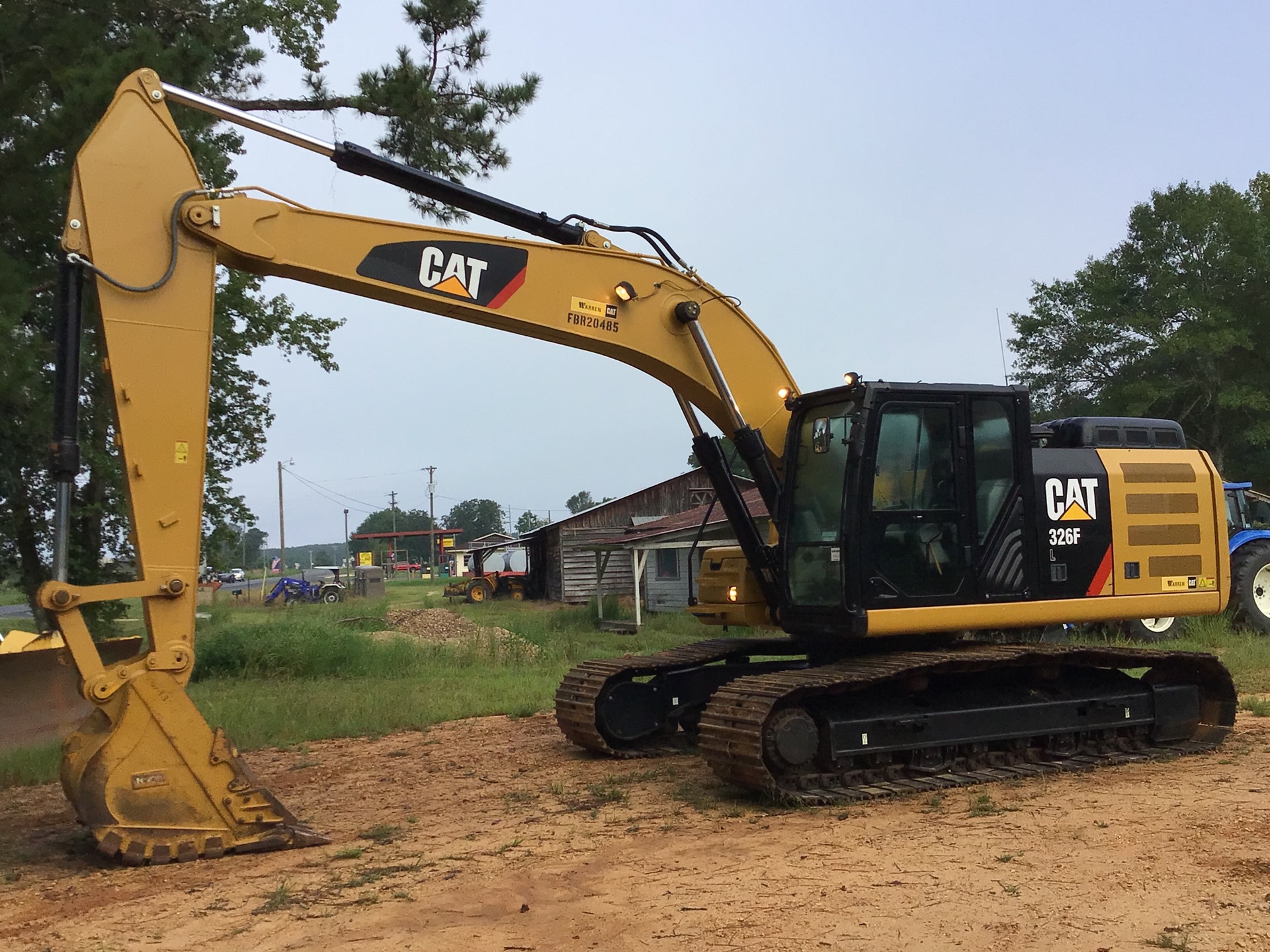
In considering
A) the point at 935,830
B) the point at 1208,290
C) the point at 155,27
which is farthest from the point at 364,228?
the point at 1208,290

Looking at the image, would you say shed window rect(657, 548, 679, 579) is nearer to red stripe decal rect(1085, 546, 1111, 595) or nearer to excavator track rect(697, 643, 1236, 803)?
excavator track rect(697, 643, 1236, 803)

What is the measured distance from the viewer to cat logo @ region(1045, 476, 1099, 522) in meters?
7.74

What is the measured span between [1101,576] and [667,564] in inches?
863

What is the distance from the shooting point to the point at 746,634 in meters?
17.6

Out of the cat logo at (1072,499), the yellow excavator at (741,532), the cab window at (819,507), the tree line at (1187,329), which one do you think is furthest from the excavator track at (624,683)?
the tree line at (1187,329)

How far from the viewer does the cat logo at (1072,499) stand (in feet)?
25.4

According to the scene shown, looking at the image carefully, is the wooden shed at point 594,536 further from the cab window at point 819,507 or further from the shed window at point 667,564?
the cab window at point 819,507

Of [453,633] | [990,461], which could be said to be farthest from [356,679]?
[990,461]

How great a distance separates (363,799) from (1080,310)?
34970mm

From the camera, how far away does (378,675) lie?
1456cm

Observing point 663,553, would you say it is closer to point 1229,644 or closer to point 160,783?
point 1229,644

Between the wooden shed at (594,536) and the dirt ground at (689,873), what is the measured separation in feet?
81.1

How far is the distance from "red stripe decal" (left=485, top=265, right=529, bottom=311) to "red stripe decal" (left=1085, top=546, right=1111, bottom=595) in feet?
14.3

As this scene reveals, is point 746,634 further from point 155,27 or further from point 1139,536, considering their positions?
point 155,27
